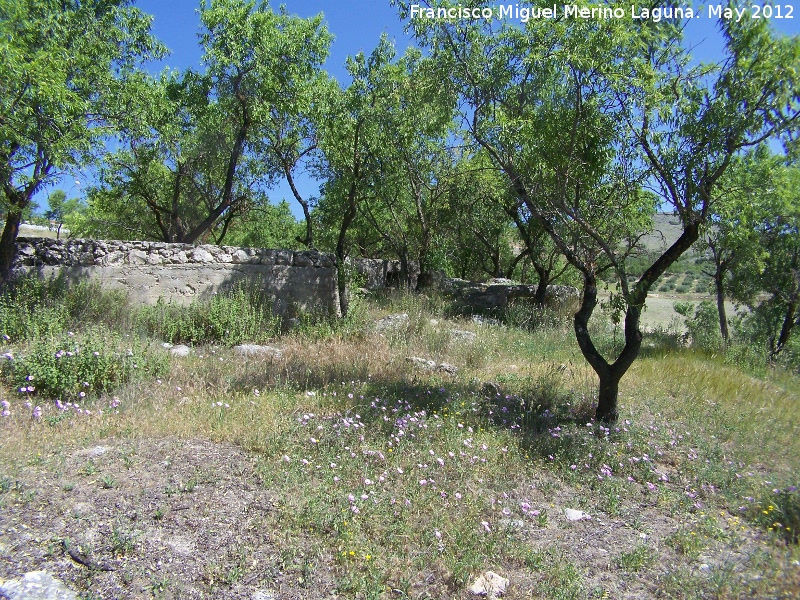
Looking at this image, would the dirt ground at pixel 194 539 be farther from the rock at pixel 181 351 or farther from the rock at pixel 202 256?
the rock at pixel 202 256

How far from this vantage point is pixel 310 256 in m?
10.8

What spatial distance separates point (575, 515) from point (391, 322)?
20.2 ft

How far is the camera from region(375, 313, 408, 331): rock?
9.60m

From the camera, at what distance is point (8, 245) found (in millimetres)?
8039

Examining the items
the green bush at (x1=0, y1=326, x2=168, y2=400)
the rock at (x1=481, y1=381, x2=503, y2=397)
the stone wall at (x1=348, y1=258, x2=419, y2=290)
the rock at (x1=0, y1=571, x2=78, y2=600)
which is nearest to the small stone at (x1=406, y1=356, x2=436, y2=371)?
the rock at (x1=481, y1=381, x2=503, y2=397)

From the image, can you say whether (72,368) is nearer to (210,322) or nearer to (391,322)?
(210,322)

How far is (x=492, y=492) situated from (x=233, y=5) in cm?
965

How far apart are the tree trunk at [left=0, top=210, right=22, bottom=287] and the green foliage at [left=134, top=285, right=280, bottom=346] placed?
194cm

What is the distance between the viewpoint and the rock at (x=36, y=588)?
2.67m

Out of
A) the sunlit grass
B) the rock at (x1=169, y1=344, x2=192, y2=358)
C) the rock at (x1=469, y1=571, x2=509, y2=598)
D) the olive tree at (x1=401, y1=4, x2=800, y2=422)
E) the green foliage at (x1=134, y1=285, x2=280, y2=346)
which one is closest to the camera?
the rock at (x1=469, y1=571, x2=509, y2=598)

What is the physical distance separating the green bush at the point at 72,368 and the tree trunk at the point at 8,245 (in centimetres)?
286

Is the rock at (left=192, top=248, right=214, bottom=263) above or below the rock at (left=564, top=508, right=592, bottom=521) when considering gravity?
above

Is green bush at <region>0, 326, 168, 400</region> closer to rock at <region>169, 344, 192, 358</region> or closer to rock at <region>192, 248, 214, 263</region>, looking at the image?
rock at <region>169, 344, 192, 358</region>

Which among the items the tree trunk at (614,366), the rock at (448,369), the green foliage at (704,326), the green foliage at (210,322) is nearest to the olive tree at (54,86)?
the green foliage at (210,322)
